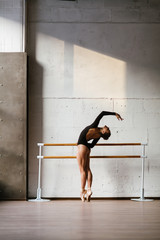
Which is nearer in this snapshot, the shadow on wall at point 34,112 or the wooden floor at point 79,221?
the wooden floor at point 79,221

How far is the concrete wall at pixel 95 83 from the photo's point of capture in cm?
739

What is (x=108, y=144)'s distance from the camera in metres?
6.98

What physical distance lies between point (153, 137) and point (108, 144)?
0.93m

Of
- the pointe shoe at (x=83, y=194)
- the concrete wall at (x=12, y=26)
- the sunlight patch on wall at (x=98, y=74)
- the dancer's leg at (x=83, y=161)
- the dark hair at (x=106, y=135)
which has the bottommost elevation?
the pointe shoe at (x=83, y=194)

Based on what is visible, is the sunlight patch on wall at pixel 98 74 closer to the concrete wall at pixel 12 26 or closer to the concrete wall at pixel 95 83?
the concrete wall at pixel 95 83

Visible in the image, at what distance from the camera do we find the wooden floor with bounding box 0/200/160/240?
373 cm

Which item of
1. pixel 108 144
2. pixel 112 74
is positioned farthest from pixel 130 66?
pixel 108 144

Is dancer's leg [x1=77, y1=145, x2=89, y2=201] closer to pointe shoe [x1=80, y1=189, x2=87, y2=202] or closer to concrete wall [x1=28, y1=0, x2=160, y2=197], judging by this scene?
pointe shoe [x1=80, y1=189, x2=87, y2=202]

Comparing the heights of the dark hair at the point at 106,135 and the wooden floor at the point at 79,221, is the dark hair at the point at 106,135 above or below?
above

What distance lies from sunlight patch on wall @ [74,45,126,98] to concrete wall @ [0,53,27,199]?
0.95 meters

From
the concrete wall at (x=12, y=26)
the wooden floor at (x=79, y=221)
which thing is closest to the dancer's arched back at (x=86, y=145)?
Result: the wooden floor at (x=79, y=221)

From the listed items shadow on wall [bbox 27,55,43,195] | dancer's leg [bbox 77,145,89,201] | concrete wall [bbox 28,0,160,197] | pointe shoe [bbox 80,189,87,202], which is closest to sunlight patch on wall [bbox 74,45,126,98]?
concrete wall [bbox 28,0,160,197]

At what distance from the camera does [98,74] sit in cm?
752

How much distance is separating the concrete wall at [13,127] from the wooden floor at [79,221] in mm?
572
